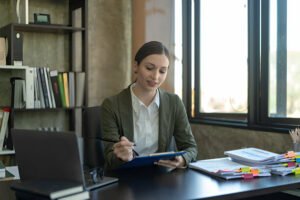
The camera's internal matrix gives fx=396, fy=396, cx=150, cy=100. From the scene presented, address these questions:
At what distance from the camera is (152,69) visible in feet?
6.47

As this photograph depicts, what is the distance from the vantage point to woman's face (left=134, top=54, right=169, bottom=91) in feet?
6.46

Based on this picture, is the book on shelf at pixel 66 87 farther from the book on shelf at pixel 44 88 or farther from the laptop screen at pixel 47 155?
the laptop screen at pixel 47 155

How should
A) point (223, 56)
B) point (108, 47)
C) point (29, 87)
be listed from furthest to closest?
point (108, 47)
point (223, 56)
point (29, 87)

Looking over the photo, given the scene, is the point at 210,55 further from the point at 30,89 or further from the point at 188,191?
the point at 188,191

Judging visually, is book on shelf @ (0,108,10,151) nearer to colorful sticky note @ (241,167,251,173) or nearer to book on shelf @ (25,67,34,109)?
book on shelf @ (25,67,34,109)

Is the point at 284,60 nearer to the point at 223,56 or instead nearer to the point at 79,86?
the point at 223,56

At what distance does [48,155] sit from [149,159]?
505mm

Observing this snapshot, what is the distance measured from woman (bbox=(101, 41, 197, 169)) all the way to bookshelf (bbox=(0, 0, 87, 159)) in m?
1.21

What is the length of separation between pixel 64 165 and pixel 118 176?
1.33 ft

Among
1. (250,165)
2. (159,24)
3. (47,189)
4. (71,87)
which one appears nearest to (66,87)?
(71,87)

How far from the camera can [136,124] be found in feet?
6.69

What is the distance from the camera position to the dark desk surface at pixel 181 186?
127 centimetres

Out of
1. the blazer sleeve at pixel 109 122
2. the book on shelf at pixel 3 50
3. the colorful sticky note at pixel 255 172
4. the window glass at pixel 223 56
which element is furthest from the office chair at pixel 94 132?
the window glass at pixel 223 56

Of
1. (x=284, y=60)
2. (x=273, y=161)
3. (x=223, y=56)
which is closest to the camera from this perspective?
(x=273, y=161)
